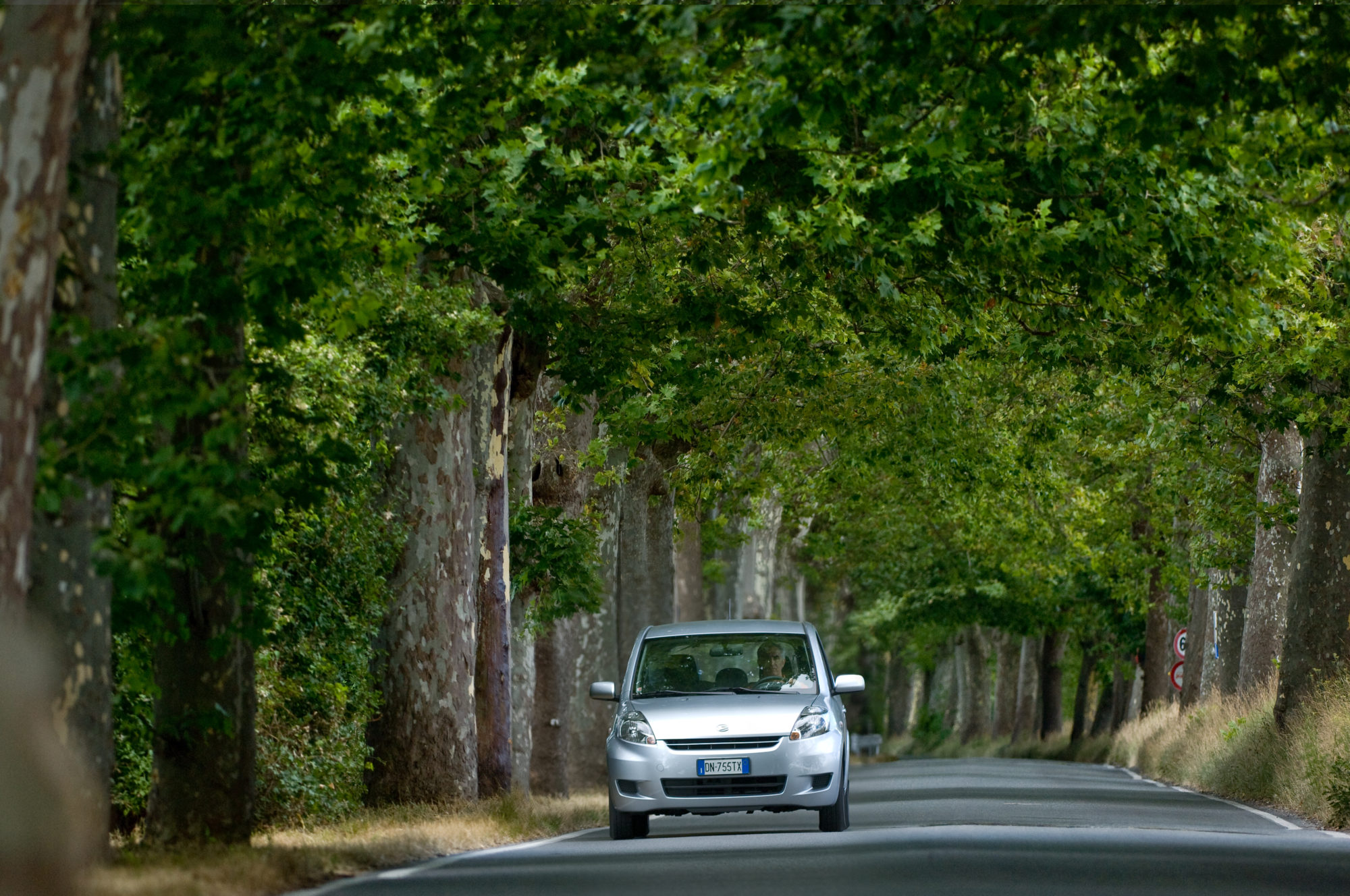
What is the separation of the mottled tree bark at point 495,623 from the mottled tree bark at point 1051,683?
3888 cm

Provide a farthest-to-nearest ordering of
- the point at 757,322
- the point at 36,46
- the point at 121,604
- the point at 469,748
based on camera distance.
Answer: the point at 757,322
the point at 469,748
the point at 121,604
the point at 36,46

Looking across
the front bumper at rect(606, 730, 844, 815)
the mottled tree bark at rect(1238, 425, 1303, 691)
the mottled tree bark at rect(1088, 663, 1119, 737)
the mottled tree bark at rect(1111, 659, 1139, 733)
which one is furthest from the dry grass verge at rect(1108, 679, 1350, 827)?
the mottled tree bark at rect(1088, 663, 1119, 737)

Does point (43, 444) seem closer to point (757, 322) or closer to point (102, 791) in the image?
point (102, 791)

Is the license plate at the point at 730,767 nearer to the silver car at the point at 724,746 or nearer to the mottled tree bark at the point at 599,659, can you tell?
the silver car at the point at 724,746

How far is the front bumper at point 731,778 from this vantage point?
50.3 ft

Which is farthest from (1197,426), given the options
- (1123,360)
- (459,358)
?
(459,358)

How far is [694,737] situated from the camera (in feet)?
50.6

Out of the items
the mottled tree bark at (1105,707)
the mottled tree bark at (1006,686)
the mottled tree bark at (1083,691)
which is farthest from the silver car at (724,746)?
the mottled tree bark at (1006,686)

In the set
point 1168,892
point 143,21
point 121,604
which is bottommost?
point 1168,892

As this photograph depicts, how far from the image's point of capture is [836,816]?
617 inches

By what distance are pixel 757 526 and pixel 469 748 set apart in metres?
19.9

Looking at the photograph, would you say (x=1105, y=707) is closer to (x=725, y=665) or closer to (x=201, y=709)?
(x=725, y=665)

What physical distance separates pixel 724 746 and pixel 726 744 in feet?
0.09

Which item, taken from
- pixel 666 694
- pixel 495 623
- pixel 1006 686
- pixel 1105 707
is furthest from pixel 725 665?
pixel 1006 686
